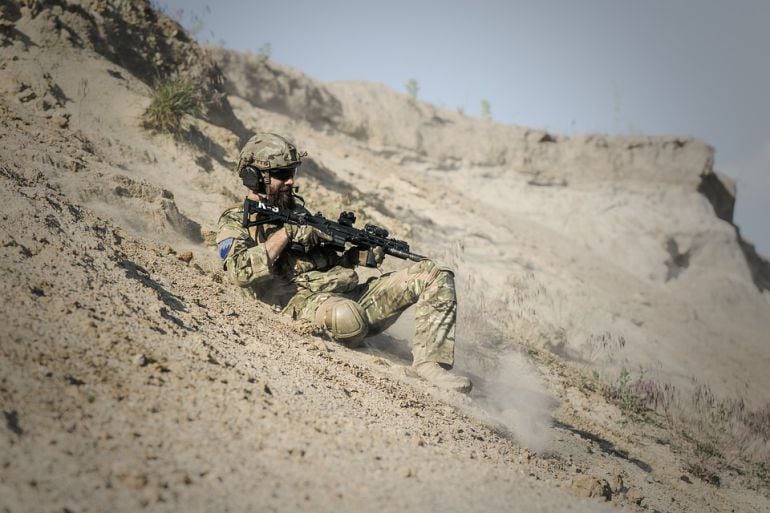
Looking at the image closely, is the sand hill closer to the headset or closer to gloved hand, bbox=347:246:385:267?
gloved hand, bbox=347:246:385:267

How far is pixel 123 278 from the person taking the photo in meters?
3.82

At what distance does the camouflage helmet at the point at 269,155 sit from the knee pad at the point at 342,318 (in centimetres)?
103

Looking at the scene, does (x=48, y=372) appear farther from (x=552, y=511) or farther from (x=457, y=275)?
(x=457, y=275)

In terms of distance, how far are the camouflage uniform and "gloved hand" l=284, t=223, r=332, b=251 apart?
76 millimetres

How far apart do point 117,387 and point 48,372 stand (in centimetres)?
26

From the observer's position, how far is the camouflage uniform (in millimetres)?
4423

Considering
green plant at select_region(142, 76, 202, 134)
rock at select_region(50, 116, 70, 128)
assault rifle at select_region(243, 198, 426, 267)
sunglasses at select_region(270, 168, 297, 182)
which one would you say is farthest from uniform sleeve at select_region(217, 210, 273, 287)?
green plant at select_region(142, 76, 202, 134)

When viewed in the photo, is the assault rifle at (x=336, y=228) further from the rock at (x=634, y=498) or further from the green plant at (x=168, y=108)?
the green plant at (x=168, y=108)

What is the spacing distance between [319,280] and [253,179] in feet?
2.86

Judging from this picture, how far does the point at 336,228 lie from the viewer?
15.2 ft

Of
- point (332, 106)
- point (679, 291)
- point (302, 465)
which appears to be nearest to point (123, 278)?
point (302, 465)

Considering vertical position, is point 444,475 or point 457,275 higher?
point 457,275

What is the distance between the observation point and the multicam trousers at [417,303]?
14.8 feet

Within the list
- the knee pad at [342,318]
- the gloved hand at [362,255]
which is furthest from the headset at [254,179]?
the knee pad at [342,318]
